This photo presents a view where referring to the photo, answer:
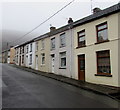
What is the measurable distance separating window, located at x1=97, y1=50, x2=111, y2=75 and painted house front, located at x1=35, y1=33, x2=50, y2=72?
1026 cm

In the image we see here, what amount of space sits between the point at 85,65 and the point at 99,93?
490 cm

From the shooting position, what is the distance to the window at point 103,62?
1160 centimetres

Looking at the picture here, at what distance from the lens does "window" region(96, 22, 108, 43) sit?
12047mm

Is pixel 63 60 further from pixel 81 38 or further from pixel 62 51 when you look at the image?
pixel 81 38

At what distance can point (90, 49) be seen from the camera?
1331cm

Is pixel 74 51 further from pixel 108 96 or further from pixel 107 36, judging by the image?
pixel 108 96

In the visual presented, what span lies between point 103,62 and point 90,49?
6.20 feet

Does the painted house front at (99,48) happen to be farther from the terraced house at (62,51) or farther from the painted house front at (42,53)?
the painted house front at (42,53)

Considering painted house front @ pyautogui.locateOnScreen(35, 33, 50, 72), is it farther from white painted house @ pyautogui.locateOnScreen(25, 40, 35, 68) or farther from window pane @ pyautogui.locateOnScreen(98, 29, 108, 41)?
window pane @ pyautogui.locateOnScreen(98, 29, 108, 41)

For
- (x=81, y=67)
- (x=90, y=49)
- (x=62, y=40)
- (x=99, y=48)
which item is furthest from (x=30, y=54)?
(x=99, y=48)

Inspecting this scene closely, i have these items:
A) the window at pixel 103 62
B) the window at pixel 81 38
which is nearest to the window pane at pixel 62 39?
the window at pixel 81 38

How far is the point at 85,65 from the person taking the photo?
13828mm

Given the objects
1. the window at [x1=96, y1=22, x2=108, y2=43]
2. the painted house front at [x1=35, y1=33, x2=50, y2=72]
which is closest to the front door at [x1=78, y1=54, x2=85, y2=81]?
the window at [x1=96, y1=22, x2=108, y2=43]

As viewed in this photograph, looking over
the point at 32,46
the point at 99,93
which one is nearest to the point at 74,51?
the point at 99,93
